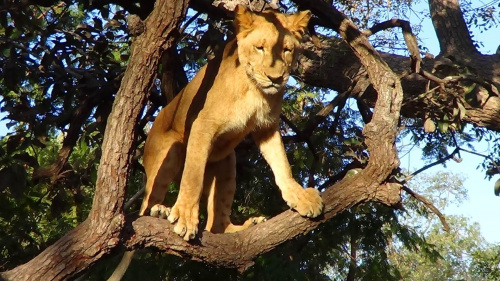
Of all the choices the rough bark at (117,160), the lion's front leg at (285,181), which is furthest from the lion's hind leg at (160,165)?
the rough bark at (117,160)

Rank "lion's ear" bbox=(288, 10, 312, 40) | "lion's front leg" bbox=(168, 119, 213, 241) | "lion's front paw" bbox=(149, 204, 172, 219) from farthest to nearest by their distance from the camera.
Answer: "lion's ear" bbox=(288, 10, 312, 40) → "lion's front paw" bbox=(149, 204, 172, 219) → "lion's front leg" bbox=(168, 119, 213, 241)

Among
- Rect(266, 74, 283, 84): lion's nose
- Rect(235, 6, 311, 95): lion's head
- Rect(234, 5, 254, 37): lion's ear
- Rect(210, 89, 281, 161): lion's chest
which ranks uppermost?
Rect(234, 5, 254, 37): lion's ear

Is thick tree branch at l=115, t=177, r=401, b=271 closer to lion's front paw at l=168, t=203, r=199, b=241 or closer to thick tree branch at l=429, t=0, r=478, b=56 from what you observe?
lion's front paw at l=168, t=203, r=199, b=241

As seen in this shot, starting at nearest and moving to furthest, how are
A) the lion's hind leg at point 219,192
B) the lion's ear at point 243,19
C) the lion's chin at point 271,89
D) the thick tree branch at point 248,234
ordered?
the thick tree branch at point 248,234 < the lion's chin at point 271,89 < the lion's ear at point 243,19 < the lion's hind leg at point 219,192

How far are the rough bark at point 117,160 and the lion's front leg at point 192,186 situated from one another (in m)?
0.44

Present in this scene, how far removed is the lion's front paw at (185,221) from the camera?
4.34 m

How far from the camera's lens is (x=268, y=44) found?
15.5 feet

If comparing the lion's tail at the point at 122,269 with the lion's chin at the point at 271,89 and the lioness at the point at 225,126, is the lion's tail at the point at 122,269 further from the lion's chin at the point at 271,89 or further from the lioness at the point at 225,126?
the lion's chin at the point at 271,89

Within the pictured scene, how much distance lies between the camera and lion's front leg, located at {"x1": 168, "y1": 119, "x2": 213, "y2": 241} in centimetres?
439

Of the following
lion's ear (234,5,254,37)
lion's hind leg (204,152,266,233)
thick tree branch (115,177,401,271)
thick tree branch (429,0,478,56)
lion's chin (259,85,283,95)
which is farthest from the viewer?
thick tree branch (429,0,478,56)

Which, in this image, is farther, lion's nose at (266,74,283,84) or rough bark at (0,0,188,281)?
lion's nose at (266,74,283,84)

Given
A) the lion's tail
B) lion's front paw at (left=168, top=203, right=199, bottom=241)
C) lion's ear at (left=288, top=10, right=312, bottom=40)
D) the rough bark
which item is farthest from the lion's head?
the lion's tail

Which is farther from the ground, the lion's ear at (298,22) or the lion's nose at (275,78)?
the lion's ear at (298,22)

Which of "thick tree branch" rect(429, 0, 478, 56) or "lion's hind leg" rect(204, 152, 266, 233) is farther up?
"thick tree branch" rect(429, 0, 478, 56)
